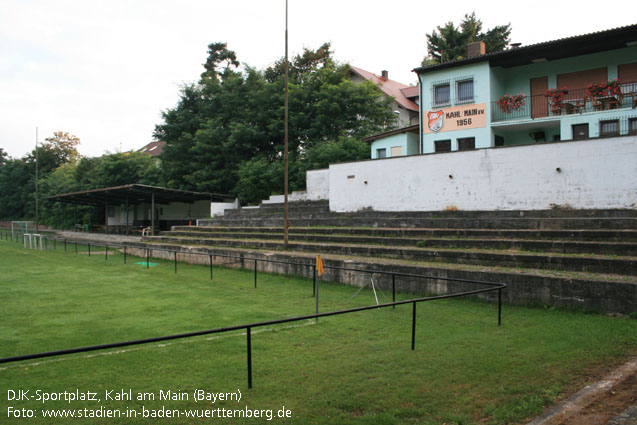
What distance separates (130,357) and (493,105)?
62.1 feet

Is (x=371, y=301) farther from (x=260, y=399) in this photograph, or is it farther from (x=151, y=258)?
(x=151, y=258)

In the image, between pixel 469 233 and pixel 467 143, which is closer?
pixel 469 233

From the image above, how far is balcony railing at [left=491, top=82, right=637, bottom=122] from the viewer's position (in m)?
17.1

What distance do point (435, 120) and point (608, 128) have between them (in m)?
7.21

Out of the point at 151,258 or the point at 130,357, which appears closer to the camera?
the point at 130,357

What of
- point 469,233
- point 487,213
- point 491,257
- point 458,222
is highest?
point 487,213

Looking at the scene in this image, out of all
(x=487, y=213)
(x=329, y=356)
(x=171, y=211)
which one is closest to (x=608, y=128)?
(x=487, y=213)

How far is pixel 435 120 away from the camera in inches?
825

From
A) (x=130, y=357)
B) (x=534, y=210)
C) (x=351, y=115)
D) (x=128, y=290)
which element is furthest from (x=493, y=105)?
(x=130, y=357)

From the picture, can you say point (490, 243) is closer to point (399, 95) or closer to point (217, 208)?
point (217, 208)

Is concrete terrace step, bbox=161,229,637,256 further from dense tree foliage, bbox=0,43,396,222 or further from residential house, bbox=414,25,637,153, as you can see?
dense tree foliage, bbox=0,43,396,222

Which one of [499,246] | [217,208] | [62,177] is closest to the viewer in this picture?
[499,246]

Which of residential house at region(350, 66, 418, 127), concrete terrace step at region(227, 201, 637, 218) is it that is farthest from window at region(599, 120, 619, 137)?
residential house at region(350, 66, 418, 127)

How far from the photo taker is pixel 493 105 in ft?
64.8
